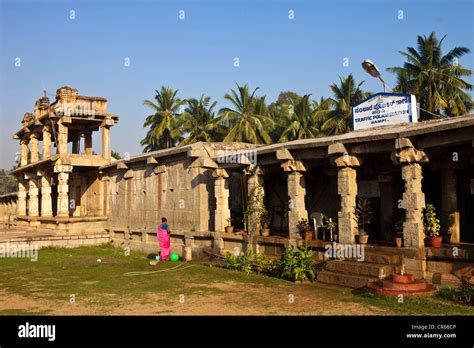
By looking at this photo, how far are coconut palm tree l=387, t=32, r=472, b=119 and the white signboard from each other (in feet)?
57.9

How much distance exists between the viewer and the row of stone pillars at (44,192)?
979 inches

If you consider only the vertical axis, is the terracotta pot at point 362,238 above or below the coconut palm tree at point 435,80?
below

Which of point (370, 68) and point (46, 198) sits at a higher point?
point (370, 68)

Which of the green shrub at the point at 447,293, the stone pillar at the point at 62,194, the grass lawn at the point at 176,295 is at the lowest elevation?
the grass lawn at the point at 176,295

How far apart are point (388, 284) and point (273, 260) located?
16.3ft

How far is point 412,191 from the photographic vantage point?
11.2 m

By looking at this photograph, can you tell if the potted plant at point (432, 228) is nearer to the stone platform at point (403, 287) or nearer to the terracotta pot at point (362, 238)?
the terracotta pot at point (362, 238)

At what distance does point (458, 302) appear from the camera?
9.16m

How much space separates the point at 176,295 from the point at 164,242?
6169 millimetres

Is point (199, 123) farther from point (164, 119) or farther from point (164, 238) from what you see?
point (164, 238)

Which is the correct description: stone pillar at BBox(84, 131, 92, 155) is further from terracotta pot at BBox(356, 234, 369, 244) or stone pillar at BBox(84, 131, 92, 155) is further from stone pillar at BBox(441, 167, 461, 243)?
stone pillar at BBox(441, 167, 461, 243)

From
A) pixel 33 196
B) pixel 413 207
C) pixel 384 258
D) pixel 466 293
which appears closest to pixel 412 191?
pixel 413 207

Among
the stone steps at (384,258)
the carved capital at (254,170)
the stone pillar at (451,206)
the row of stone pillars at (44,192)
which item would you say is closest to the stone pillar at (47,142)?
the row of stone pillars at (44,192)

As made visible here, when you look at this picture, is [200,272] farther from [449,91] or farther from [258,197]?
[449,91]
